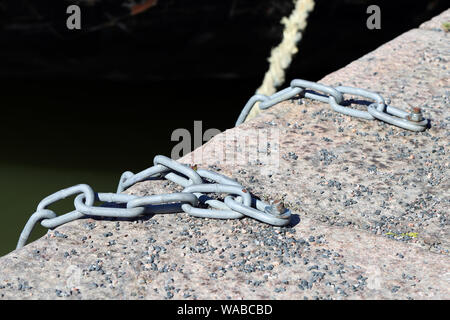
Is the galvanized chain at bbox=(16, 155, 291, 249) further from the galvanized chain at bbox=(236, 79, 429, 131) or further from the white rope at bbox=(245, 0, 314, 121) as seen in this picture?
the white rope at bbox=(245, 0, 314, 121)

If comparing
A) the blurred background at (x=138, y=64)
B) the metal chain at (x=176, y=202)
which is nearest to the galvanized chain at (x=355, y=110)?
the metal chain at (x=176, y=202)

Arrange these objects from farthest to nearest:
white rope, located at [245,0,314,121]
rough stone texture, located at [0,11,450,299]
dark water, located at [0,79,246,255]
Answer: dark water, located at [0,79,246,255] → white rope, located at [245,0,314,121] → rough stone texture, located at [0,11,450,299]

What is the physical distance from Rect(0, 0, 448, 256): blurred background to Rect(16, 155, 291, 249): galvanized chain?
3.31 m

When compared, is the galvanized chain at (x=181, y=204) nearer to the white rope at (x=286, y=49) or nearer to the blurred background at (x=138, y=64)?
the white rope at (x=286, y=49)

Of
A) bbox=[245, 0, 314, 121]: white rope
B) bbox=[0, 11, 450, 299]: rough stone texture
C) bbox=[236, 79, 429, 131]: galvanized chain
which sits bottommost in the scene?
bbox=[0, 11, 450, 299]: rough stone texture

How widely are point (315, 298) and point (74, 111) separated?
479 centimetres

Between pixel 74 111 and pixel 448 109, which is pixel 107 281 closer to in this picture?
pixel 448 109

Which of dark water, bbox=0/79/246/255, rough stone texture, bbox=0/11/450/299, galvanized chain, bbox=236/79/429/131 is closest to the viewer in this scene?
rough stone texture, bbox=0/11/450/299

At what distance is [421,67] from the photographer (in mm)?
2840

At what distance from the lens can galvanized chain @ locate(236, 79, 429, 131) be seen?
230cm

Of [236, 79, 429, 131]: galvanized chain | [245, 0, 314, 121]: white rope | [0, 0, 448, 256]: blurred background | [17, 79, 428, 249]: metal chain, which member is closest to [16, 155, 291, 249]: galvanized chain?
[17, 79, 428, 249]: metal chain

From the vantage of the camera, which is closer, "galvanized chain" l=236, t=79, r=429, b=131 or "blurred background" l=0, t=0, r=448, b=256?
"galvanized chain" l=236, t=79, r=429, b=131

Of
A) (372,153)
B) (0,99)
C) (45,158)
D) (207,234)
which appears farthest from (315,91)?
(0,99)

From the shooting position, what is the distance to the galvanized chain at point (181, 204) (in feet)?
5.57
